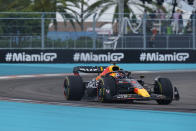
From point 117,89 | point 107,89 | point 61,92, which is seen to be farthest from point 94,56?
point 107,89

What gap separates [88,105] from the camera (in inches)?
435

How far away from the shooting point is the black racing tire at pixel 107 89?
11.1m

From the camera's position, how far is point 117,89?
11.4 m

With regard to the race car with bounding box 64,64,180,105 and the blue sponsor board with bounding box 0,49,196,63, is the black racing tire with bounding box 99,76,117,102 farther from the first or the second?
the blue sponsor board with bounding box 0,49,196,63

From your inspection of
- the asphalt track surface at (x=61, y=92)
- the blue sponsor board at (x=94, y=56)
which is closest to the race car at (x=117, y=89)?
the asphalt track surface at (x=61, y=92)

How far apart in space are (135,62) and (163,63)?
1370 millimetres

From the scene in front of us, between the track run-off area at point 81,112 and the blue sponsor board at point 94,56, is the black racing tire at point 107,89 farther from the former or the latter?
the blue sponsor board at point 94,56

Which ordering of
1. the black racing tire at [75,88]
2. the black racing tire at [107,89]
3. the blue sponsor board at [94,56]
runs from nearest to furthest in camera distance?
the black racing tire at [107,89], the black racing tire at [75,88], the blue sponsor board at [94,56]

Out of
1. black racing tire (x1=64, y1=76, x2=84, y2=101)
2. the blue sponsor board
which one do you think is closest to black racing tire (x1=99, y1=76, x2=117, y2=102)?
black racing tire (x1=64, y1=76, x2=84, y2=101)

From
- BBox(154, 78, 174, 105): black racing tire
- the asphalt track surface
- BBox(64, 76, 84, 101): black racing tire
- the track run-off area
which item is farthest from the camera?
BBox(64, 76, 84, 101): black racing tire

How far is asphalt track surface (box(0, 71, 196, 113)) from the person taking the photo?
36.1ft

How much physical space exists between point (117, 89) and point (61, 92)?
3473 millimetres

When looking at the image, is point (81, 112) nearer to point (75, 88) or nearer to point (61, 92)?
point (75, 88)

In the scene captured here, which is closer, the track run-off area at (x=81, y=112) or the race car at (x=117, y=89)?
the track run-off area at (x=81, y=112)
